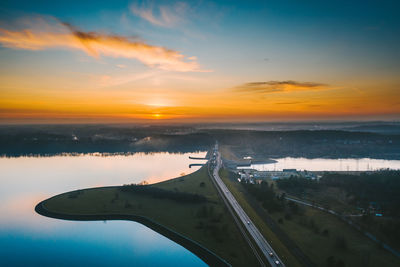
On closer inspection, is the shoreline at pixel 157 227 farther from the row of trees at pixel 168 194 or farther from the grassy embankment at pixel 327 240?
the row of trees at pixel 168 194

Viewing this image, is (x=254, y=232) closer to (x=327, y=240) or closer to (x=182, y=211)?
(x=327, y=240)

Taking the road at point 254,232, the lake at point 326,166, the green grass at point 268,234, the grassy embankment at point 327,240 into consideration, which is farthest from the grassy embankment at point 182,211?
the lake at point 326,166

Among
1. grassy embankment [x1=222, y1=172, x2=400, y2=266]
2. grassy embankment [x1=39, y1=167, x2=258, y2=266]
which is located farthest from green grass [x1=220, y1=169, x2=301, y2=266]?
grassy embankment [x1=39, y1=167, x2=258, y2=266]

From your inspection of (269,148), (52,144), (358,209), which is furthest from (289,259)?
(52,144)

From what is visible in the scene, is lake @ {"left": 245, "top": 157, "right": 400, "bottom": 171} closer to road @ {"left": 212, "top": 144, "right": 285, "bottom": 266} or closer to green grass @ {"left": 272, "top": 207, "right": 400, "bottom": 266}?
road @ {"left": 212, "top": 144, "right": 285, "bottom": 266}

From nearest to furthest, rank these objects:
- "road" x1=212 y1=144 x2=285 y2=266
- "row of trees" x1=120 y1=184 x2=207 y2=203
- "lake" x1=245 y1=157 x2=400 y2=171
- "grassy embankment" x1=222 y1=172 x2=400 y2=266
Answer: "road" x1=212 y1=144 x2=285 y2=266
"grassy embankment" x1=222 y1=172 x2=400 y2=266
"row of trees" x1=120 y1=184 x2=207 y2=203
"lake" x1=245 y1=157 x2=400 y2=171

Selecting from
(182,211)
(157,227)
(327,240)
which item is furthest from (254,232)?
(157,227)
